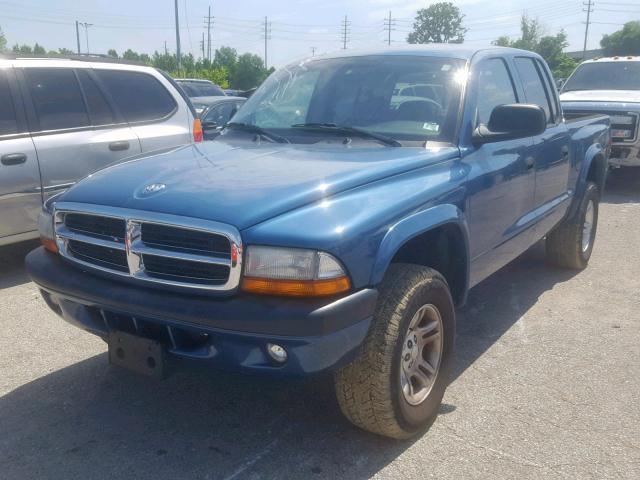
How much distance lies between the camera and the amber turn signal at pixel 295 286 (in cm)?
Answer: 256

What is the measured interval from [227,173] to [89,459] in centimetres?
140

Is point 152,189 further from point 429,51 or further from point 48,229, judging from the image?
point 429,51

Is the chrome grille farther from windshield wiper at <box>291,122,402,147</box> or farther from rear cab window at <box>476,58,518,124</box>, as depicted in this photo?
rear cab window at <box>476,58,518,124</box>

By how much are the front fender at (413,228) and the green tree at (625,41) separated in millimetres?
57755

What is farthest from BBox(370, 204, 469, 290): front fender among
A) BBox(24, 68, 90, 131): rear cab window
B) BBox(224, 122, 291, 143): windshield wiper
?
BBox(24, 68, 90, 131): rear cab window

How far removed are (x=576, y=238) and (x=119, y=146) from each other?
13.3 ft

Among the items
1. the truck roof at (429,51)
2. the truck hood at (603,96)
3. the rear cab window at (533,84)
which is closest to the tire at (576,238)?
the rear cab window at (533,84)

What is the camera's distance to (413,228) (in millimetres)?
2959

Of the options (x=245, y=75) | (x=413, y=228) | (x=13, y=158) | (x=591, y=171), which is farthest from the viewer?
(x=245, y=75)

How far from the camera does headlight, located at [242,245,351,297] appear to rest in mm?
2543

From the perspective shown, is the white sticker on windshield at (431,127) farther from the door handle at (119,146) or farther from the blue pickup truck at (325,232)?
the door handle at (119,146)

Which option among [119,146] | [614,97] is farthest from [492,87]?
[614,97]

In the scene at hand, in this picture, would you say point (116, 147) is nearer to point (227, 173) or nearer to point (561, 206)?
point (227, 173)

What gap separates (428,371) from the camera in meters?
3.25
